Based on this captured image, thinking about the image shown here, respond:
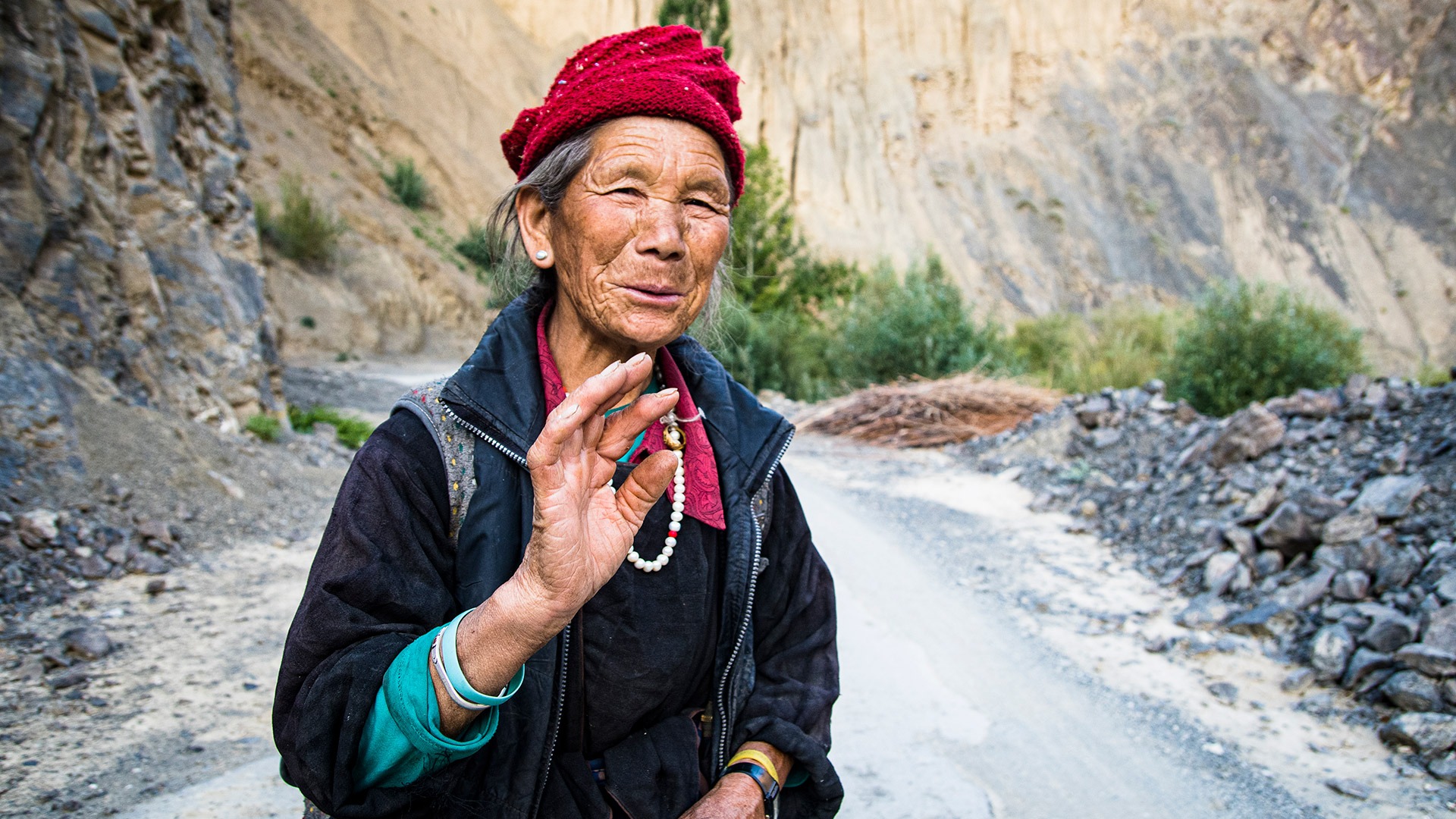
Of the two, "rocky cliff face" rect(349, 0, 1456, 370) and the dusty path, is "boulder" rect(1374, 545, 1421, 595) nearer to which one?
the dusty path

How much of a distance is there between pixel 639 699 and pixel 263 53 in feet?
75.8

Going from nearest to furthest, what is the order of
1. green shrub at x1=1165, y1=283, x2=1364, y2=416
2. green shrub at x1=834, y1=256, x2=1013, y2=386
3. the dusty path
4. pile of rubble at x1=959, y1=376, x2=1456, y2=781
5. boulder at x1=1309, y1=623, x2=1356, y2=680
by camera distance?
1. the dusty path
2. pile of rubble at x1=959, y1=376, x2=1456, y2=781
3. boulder at x1=1309, y1=623, x2=1356, y2=680
4. green shrub at x1=1165, y1=283, x2=1364, y2=416
5. green shrub at x1=834, y1=256, x2=1013, y2=386

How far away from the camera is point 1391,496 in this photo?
145 inches

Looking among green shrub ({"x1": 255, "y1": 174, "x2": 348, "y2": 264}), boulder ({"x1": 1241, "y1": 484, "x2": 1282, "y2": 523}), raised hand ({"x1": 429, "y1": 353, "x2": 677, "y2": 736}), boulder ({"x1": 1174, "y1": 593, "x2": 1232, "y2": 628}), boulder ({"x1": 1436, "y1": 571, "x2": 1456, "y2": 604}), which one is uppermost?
green shrub ({"x1": 255, "y1": 174, "x2": 348, "y2": 264})

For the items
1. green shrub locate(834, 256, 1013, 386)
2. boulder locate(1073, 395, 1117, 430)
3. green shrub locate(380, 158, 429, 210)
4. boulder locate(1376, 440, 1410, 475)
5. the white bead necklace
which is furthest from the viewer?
green shrub locate(380, 158, 429, 210)

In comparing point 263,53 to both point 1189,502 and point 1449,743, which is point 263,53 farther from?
point 1449,743

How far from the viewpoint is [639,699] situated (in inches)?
50.5

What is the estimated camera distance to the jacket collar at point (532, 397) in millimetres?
1202

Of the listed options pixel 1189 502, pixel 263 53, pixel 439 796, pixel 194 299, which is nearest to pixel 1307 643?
pixel 1189 502

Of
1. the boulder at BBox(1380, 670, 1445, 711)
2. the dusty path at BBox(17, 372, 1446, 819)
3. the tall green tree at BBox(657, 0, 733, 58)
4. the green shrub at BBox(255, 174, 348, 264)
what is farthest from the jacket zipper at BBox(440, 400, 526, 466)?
the tall green tree at BBox(657, 0, 733, 58)

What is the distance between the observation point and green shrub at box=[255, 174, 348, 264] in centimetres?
1470

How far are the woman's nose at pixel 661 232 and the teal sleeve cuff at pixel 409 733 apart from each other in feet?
2.20

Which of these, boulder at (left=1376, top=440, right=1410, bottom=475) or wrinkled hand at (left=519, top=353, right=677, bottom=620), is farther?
boulder at (left=1376, top=440, right=1410, bottom=475)

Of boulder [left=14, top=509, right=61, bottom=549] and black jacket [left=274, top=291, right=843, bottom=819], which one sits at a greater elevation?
black jacket [left=274, top=291, right=843, bottom=819]
